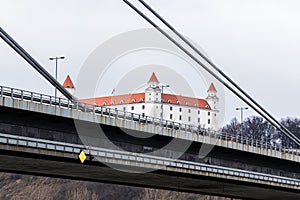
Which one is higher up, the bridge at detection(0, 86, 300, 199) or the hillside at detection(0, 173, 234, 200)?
the bridge at detection(0, 86, 300, 199)

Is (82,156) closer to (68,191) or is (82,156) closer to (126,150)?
(126,150)

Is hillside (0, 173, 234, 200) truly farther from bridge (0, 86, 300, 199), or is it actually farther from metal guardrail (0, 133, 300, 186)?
metal guardrail (0, 133, 300, 186)

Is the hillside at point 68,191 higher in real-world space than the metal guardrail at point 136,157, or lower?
lower

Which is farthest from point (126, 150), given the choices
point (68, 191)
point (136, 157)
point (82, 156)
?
point (68, 191)

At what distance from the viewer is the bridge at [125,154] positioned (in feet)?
145

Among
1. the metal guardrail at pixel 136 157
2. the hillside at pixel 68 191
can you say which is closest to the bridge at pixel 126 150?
the metal guardrail at pixel 136 157

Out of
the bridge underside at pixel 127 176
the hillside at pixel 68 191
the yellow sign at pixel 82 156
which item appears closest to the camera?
the yellow sign at pixel 82 156

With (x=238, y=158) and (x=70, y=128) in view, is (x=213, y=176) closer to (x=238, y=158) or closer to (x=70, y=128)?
(x=238, y=158)

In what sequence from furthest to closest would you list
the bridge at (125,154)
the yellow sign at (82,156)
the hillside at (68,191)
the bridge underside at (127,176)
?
the hillside at (68,191)
the bridge underside at (127,176)
the yellow sign at (82,156)
the bridge at (125,154)

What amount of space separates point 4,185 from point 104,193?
19642 mm

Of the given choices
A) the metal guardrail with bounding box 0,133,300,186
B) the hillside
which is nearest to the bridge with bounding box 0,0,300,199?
the metal guardrail with bounding box 0,133,300,186

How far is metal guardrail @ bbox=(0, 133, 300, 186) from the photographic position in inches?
1706

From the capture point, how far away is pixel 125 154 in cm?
5228

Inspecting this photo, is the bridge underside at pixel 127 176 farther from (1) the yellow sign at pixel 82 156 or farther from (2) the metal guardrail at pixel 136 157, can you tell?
(1) the yellow sign at pixel 82 156
